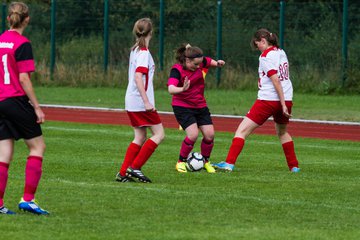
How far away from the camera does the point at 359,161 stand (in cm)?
1656

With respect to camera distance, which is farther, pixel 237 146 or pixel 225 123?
pixel 225 123

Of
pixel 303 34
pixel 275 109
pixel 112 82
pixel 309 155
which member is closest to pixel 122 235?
pixel 275 109

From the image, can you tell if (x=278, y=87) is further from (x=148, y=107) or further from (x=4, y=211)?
(x=4, y=211)

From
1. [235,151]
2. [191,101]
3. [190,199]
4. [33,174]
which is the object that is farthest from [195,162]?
[33,174]

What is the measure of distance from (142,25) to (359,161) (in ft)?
16.2

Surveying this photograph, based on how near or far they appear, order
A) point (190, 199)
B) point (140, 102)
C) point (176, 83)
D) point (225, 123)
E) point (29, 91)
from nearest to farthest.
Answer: point (29, 91) → point (190, 199) → point (140, 102) → point (176, 83) → point (225, 123)

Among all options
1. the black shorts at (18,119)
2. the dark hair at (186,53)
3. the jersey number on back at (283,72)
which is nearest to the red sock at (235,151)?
the jersey number on back at (283,72)

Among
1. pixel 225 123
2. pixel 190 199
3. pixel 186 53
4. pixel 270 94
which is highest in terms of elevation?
pixel 186 53

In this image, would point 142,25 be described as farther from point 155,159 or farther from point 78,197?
point 155,159

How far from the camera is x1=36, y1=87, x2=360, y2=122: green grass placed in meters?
27.0

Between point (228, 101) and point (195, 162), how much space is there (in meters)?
16.2

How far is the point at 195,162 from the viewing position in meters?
14.8

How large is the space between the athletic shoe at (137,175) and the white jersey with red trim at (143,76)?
2.41 ft

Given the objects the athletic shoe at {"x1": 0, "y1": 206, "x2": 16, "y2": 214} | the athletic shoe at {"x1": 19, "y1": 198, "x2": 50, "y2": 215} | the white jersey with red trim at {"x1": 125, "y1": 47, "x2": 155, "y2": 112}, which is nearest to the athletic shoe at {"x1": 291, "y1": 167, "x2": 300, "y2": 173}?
the white jersey with red trim at {"x1": 125, "y1": 47, "x2": 155, "y2": 112}
